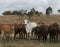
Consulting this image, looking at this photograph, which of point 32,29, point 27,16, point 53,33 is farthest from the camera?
point 27,16

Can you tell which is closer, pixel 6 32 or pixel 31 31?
pixel 6 32

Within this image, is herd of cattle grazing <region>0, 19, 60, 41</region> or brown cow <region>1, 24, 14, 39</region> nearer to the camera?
herd of cattle grazing <region>0, 19, 60, 41</region>

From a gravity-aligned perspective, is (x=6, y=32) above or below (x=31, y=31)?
below

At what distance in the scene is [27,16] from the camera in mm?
68812

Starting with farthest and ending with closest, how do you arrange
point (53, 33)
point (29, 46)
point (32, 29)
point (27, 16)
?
point (27, 16), point (32, 29), point (53, 33), point (29, 46)

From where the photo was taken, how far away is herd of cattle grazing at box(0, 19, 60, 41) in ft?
78.3

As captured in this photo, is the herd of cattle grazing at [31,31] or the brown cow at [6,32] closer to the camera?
the herd of cattle grazing at [31,31]

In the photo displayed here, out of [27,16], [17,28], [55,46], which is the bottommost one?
[55,46]

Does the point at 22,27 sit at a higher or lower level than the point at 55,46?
higher

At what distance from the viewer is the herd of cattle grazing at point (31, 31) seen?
2388 centimetres

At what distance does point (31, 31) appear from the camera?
26.5 metres

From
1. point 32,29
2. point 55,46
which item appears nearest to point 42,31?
point 32,29

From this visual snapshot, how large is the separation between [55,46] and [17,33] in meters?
8.70

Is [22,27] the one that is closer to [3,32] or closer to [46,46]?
[3,32]
